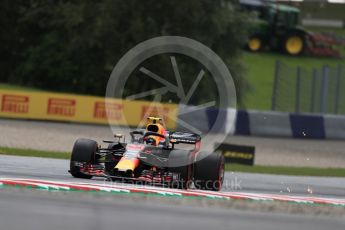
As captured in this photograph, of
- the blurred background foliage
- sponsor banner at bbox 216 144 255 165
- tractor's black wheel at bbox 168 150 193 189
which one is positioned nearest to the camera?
tractor's black wheel at bbox 168 150 193 189

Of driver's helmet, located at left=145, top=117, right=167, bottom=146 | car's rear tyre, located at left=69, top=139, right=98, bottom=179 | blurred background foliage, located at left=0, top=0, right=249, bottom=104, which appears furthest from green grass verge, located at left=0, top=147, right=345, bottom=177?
blurred background foliage, located at left=0, top=0, right=249, bottom=104

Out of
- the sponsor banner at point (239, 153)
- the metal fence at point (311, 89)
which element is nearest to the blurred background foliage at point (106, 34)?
the metal fence at point (311, 89)

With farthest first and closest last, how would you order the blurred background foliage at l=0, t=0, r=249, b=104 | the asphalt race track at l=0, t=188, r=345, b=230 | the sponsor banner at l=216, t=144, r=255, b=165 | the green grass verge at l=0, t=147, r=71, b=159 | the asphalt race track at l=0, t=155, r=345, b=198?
1. the blurred background foliage at l=0, t=0, r=249, b=104
2. the sponsor banner at l=216, t=144, r=255, b=165
3. the green grass verge at l=0, t=147, r=71, b=159
4. the asphalt race track at l=0, t=155, r=345, b=198
5. the asphalt race track at l=0, t=188, r=345, b=230

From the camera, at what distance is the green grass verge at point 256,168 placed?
20208mm

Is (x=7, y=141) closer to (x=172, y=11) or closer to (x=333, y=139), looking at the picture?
(x=333, y=139)

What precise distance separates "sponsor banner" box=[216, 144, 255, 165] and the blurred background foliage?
12.8 meters

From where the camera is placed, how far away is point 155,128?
14922 millimetres

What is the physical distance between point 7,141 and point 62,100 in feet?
19.0

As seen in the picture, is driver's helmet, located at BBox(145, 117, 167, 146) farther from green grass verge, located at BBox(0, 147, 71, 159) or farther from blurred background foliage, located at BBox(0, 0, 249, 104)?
blurred background foliage, located at BBox(0, 0, 249, 104)

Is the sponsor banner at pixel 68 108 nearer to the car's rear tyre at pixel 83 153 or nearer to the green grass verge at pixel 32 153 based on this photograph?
the green grass verge at pixel 32 153

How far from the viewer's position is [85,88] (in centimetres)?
3728

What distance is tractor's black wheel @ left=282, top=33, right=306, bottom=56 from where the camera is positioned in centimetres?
4983

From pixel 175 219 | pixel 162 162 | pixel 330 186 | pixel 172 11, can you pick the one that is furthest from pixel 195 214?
pixel 172 11

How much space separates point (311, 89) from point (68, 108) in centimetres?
781
